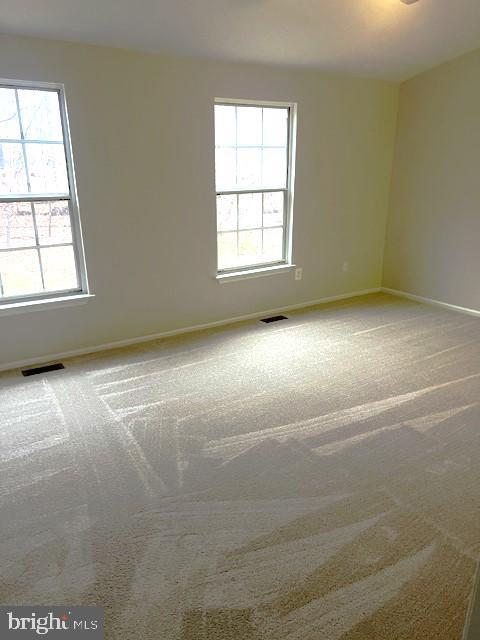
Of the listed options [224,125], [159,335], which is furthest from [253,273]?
[224,125]

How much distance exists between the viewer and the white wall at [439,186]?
428 cm

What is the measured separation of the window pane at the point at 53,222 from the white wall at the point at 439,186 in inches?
138

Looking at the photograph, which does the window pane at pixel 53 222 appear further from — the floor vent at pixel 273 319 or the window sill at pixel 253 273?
the floor vent at pixel 273 319

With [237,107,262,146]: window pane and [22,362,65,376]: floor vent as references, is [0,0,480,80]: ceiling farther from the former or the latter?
[22,362,65,376]: floor vent

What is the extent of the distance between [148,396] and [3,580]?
1.42m

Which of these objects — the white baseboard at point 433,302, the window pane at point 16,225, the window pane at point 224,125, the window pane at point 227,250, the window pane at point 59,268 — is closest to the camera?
the window pane at point 16,225

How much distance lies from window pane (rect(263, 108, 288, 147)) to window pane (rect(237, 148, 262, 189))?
0.16 meters

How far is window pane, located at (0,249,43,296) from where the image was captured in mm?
3273

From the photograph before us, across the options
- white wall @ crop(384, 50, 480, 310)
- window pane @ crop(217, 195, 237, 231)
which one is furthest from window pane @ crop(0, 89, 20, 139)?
white wall @ crop(384, 50, 480, 310)

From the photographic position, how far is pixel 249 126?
4.01m

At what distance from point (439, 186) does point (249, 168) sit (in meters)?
1.99

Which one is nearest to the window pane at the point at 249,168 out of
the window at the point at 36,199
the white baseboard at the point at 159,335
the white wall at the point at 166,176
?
the white wall at the point at 166,176

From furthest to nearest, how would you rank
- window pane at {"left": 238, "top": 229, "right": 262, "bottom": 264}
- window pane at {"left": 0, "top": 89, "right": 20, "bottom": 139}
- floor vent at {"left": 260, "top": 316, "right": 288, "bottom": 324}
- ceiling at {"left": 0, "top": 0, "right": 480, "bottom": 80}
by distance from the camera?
floor vent at {"left": 260, "top": 316, "right": 288, "bottom": 324}, window pane at {"left": 238, "top": 229, "right": 262, "bottom": 264}, window pane at {"left": 0, "top": 89, "right": 20, "bottom": 139}, ceiling at {"left": 0, "top": 0, "right": 480, "bottom": 80}

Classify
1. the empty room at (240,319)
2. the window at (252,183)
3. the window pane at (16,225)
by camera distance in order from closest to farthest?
1. the empty room at (240,319)
2. the window pane at (16,225)
3. the window at (252,183)
